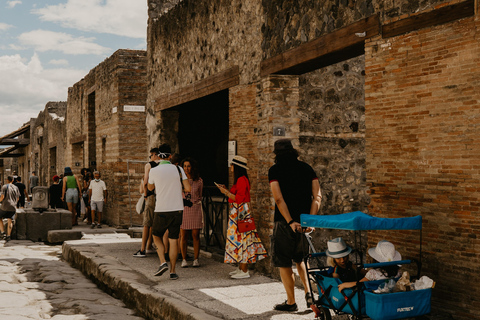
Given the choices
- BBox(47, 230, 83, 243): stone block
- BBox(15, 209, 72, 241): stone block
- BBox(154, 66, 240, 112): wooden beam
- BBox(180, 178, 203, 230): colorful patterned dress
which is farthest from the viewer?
BBox(15, 209, 72, 241): stone block

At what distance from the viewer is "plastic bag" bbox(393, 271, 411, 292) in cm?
430

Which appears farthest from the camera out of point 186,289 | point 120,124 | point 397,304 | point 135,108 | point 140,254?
point 135,108

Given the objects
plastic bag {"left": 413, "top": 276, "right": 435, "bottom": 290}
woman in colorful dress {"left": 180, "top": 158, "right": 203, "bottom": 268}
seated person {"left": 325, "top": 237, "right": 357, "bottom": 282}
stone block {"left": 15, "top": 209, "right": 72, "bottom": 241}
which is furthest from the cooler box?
stone block {"left": 15, "top": 209, "right": 72, "bottom": 241}

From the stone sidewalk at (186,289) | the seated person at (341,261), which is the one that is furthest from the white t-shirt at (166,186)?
the seated person at (341,261)

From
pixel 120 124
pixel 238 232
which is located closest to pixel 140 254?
pixel 238 232

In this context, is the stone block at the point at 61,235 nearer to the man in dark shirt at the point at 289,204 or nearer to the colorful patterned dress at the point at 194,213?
the colorful patterned dress at the point at 194,213

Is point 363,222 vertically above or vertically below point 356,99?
below

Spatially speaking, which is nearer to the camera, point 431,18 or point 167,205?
point 431,18

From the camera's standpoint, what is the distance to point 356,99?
346 inches

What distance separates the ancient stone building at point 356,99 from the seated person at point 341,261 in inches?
32.6

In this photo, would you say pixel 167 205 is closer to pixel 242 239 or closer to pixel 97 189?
pixel 242 239

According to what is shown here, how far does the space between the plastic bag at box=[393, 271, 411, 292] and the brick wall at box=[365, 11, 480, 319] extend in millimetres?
859

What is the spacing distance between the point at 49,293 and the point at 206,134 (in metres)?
5.66

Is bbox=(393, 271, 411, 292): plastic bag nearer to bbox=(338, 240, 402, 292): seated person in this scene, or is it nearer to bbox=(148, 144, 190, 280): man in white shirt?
bbox=(338, 240, 402, 292): seated person
